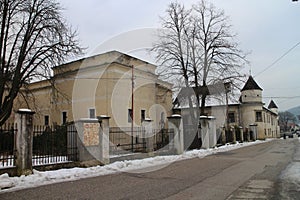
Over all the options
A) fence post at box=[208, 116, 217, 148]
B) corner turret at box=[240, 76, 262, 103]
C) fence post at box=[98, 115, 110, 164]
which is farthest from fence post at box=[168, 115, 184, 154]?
corner turret at box=[240, 76, 262, 103]

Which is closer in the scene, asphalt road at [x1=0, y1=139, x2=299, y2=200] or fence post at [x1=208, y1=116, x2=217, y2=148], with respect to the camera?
asphalt road at [x1=0, y1=139, x2=299, y2=200]

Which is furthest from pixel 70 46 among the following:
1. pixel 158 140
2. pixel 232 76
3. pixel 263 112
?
pixel 263 112

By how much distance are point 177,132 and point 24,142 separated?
10903 millimetres

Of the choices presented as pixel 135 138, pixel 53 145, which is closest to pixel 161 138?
pixel 135 138

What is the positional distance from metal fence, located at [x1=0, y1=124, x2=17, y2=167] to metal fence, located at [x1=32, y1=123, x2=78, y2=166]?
2.56ft

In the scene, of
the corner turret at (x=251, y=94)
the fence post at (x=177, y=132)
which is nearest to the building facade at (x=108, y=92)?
the fence post at (x=177, y=132)

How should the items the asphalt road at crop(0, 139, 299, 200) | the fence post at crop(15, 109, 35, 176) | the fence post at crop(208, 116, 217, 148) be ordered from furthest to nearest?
1. the fence post at crop(208, 116, 217, 148)
2. the fence post at crop(15, 109, 35, 176)
3. the asphalt road at crop(0, 139, 299, 200)

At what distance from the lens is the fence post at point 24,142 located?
1023 cm

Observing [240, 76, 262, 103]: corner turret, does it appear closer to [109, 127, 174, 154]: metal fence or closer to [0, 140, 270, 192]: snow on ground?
[109, 127, 174, 154]: metal fence

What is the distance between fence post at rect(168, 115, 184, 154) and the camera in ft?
63.2

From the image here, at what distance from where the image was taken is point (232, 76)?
29500 mm

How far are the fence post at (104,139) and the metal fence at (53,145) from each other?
1.27 m

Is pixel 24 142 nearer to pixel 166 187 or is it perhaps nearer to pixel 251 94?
pixel 166 187

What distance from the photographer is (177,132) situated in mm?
19406
